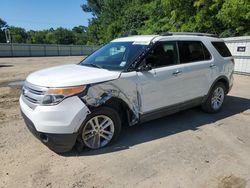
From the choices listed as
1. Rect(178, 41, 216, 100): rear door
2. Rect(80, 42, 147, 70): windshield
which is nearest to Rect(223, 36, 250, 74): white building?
Rect(178, 41, 216, 100): rear door

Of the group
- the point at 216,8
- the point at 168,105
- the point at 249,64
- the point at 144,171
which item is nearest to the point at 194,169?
the point at 144,171

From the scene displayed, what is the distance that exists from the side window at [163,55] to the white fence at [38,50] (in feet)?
114

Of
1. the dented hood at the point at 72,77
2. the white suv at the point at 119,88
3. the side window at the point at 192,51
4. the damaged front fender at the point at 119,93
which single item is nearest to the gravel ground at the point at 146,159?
the white suv at the point at 119,88

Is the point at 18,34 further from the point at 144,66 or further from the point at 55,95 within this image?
the point at 55,95

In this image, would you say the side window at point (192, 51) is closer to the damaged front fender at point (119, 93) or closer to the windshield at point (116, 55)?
the windshield at point (116, 55)

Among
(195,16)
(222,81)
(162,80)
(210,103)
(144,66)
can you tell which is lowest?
(210,103)

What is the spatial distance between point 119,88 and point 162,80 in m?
0.95

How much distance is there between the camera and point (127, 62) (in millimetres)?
4410

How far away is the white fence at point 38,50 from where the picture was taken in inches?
1389

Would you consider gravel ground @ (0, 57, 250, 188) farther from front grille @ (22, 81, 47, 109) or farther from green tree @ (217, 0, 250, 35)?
green tree @ (217, 0, 250, 35)

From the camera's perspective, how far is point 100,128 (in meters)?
4.09

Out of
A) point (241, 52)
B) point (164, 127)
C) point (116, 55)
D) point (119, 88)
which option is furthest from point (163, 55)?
point (241, 52)

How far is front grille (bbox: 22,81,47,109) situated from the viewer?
3676 mm

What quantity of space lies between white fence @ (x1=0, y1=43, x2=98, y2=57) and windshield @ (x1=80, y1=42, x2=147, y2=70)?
33767 millimetres
